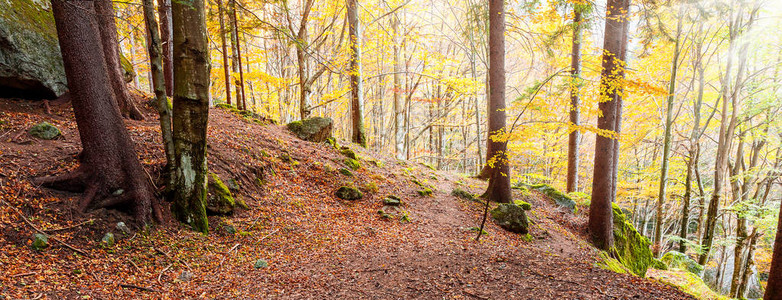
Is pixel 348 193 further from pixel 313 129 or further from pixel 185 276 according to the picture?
pixel 185 276

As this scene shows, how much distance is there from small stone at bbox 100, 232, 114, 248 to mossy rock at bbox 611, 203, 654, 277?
992 cm

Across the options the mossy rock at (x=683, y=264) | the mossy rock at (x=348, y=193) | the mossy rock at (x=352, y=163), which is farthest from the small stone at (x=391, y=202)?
the mossy rock at (x=683, y=264)

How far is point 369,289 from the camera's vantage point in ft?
12.4

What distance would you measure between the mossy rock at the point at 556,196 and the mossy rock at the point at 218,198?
938 cm

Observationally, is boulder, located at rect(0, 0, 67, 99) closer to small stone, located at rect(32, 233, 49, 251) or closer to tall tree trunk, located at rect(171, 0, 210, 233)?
tall tree trunk, located at rect(171, 0, 210, 233)

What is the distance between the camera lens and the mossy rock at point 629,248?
831cm

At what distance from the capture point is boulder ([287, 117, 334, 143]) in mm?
10203

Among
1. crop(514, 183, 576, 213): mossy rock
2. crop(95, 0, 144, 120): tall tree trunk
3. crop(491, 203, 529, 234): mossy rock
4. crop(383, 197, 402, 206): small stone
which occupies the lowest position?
crop(514, 183, 576, 213): mossy rock

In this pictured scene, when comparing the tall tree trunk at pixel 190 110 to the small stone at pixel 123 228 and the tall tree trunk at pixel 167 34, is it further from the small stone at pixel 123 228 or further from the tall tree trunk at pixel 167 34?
the tall tree trunk at pixel 167 34

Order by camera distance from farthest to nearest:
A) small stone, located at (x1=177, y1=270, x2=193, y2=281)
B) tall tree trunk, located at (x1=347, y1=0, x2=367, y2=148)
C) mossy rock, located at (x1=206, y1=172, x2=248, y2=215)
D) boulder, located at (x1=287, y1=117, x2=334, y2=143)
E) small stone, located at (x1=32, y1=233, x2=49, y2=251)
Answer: tall tree trunk, located at (x1=347, y1=0, x2=367, y2=148) → boulder, located at (x1=287, y1=117, x2=334, y2=143) → mossy rock, located at (x1=206, y1=172, x2=248, y2=215) → small stone, located at (x1=177, y1=270, x2=193, y2=281) → small stone, located at (x1=32, y1=233, x2=49, y2=251)

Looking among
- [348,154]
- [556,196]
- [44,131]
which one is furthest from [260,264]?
[556,196]

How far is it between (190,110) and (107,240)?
1824mm

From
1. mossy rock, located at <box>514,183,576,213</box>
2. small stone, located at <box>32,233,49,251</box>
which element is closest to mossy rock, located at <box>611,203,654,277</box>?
mossy rock, located at <box>514,183,576,213</box>

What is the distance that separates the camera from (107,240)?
3695 mm
